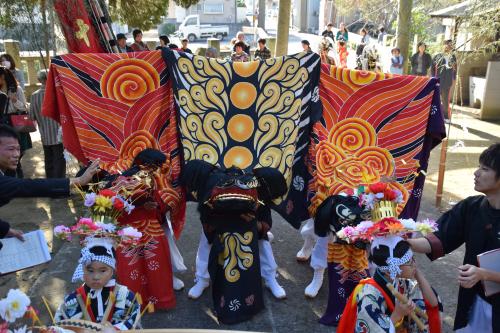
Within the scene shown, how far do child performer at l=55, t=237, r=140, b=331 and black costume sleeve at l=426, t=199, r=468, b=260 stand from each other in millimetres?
1852

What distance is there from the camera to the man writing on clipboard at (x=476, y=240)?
2.76 meters

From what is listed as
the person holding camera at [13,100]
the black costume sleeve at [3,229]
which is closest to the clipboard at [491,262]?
the black costume sleeve at [3,229]

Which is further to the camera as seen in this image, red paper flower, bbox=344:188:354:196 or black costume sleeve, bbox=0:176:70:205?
red paper flower, bbox=344:188:354:196

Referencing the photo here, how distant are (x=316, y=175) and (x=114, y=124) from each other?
1.90m

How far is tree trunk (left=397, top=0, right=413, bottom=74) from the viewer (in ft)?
29.6

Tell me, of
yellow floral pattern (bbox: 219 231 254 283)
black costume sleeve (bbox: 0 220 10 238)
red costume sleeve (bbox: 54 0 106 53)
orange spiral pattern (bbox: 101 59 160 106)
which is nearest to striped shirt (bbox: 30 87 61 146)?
red costume sleeve (bbox: 54 0 106 53)

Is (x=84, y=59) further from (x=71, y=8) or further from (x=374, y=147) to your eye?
(x=374, y=147)

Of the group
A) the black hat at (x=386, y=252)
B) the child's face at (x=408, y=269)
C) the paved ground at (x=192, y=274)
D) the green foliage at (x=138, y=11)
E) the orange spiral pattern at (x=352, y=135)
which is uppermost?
the green foliage at (x=138, y=11)

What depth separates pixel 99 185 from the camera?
12.8ft

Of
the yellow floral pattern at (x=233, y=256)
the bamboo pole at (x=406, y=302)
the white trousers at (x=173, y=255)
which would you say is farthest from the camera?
the white trousers at (x=173, y=255)

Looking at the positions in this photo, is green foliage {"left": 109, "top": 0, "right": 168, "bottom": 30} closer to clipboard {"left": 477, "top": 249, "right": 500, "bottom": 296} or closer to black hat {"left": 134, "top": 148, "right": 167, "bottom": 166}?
black hat {"left": 134, "top": 148, "right": 167, "bottom": 166}

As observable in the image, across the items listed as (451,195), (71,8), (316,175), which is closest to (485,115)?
(451,195)

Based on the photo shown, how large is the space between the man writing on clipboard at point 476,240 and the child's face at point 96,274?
1.83m

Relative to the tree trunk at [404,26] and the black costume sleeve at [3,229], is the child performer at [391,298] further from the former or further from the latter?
the tree trunk at [404,26]
